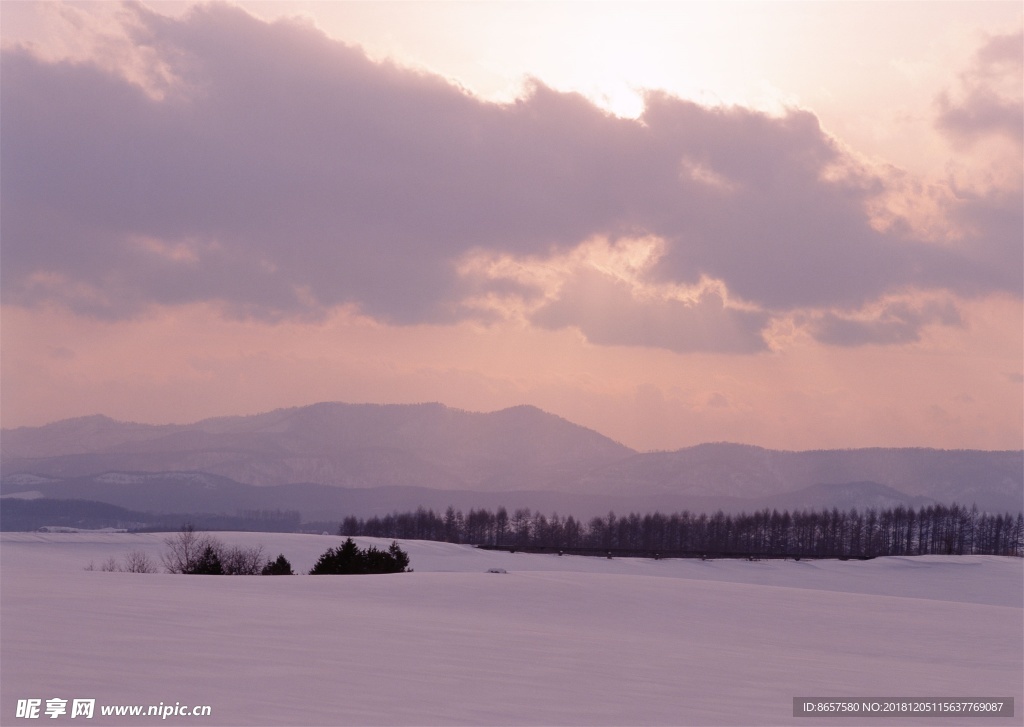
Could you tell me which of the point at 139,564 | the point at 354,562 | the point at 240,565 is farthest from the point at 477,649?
the point at 139,564

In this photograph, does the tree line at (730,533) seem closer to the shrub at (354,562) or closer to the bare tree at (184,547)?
the bare tree at (184,547)

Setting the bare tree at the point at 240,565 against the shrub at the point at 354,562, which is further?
the bare tree at the point at 240,565

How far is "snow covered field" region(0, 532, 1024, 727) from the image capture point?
1235 cm

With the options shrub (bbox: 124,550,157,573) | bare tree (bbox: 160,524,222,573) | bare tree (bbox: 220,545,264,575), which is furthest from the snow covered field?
bare tree (bbox: 160,524,222,573)

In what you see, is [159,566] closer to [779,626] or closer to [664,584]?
[664,584]

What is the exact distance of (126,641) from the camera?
14969mm

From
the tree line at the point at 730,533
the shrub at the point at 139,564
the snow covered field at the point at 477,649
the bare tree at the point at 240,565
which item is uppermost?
the snow covered field at the point at 477,649

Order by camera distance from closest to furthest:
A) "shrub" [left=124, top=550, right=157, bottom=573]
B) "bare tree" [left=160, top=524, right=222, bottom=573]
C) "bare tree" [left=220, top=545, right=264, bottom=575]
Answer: "bare tree" [left=220, top=545, right=264, bottom=575], "shrub" [left=124, top=550, right=157, bottom=573], "bare tree" [left=160, top=524, right=222, bottom=573]

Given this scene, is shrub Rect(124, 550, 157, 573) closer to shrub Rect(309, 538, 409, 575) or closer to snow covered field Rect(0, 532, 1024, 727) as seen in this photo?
shrub Rect(309, 538, 409, 575)

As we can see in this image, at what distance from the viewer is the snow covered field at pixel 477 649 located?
486 inches

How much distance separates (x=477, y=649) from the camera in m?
17.4

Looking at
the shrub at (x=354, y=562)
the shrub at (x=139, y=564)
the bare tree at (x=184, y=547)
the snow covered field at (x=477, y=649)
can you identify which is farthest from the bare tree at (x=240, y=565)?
the snow covered field at (x=477, y=649)

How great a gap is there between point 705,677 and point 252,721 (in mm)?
8572

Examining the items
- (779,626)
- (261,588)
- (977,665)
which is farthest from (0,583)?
(977,665)
